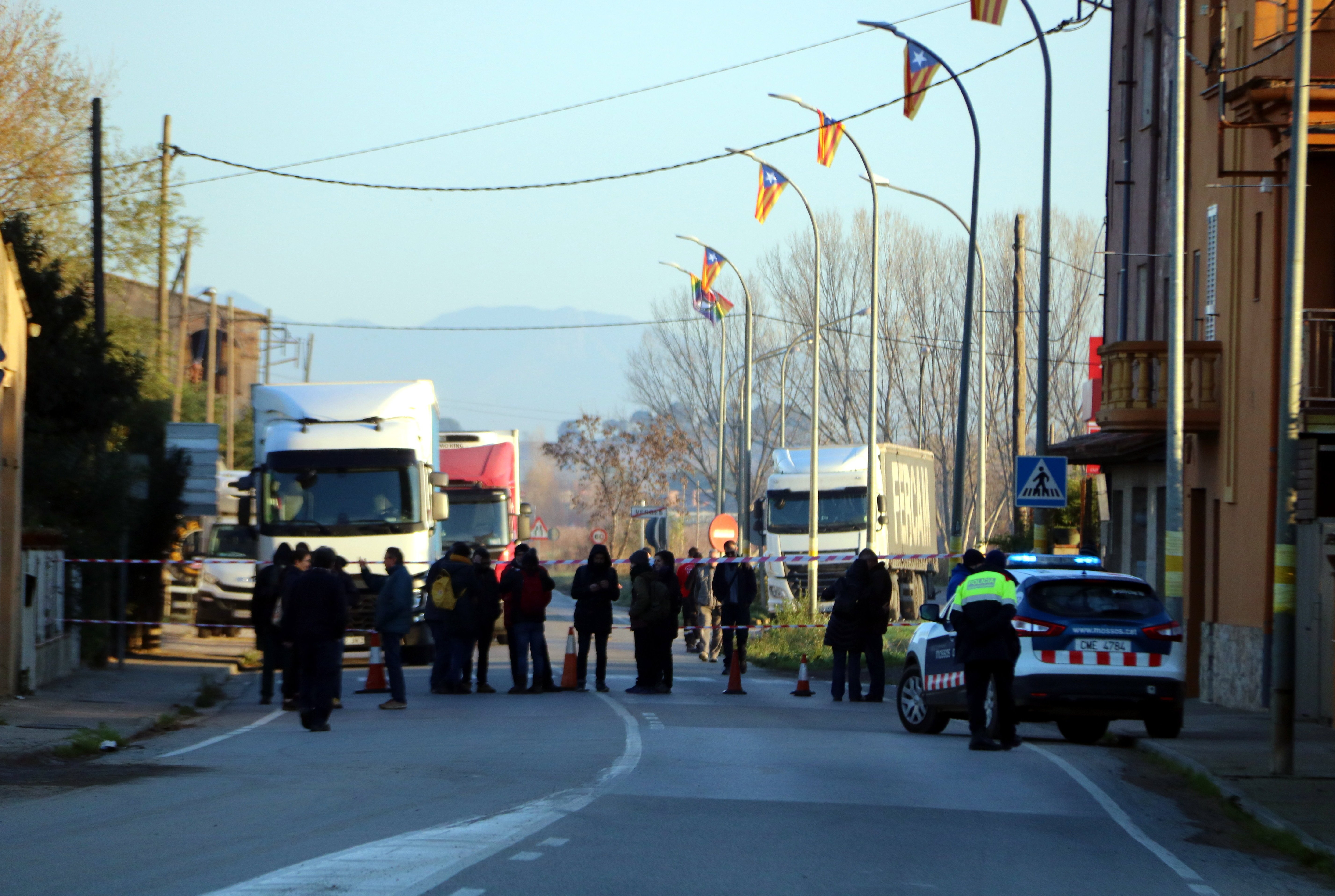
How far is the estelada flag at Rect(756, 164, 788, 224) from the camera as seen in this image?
34.5 m

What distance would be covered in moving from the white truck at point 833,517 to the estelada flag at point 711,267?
4966 mm

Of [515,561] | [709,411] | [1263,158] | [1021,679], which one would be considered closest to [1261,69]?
[1263,158]

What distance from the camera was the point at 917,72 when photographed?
2658 cm

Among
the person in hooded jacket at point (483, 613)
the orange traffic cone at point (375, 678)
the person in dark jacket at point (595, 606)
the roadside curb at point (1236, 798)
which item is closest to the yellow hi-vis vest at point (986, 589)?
the roadside curb at point (1236, 798)

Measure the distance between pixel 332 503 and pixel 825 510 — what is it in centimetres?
1845

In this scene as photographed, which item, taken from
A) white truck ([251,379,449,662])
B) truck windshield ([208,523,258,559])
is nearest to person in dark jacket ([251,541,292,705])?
white truck ([251,379,449,662])

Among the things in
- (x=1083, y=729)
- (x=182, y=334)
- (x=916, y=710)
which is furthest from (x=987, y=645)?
(x=182, y=334)

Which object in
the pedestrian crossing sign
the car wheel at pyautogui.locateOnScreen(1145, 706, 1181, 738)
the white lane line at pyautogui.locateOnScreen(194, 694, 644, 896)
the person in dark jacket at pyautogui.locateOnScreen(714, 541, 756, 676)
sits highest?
the pedestrian crossing sign

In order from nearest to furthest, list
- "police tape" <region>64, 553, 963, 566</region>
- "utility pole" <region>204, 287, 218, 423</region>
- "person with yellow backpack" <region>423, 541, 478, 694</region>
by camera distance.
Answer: "person with yellow backpack" <region>423, 541, 478, 694</region>
"police tape" <region>64, 553, 963, 566</region>
"utility pole" <region>204, 287, 218, 423</region>

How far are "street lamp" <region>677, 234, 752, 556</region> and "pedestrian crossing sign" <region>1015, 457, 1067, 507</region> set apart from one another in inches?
834

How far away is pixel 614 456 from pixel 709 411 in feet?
14.6

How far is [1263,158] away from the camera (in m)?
20.8

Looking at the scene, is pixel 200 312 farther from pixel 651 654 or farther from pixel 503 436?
pixel 651 654

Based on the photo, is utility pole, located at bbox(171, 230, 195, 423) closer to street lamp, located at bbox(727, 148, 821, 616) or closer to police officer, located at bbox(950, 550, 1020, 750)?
street lamp, located at bbox(727, 148, 821, 616)
